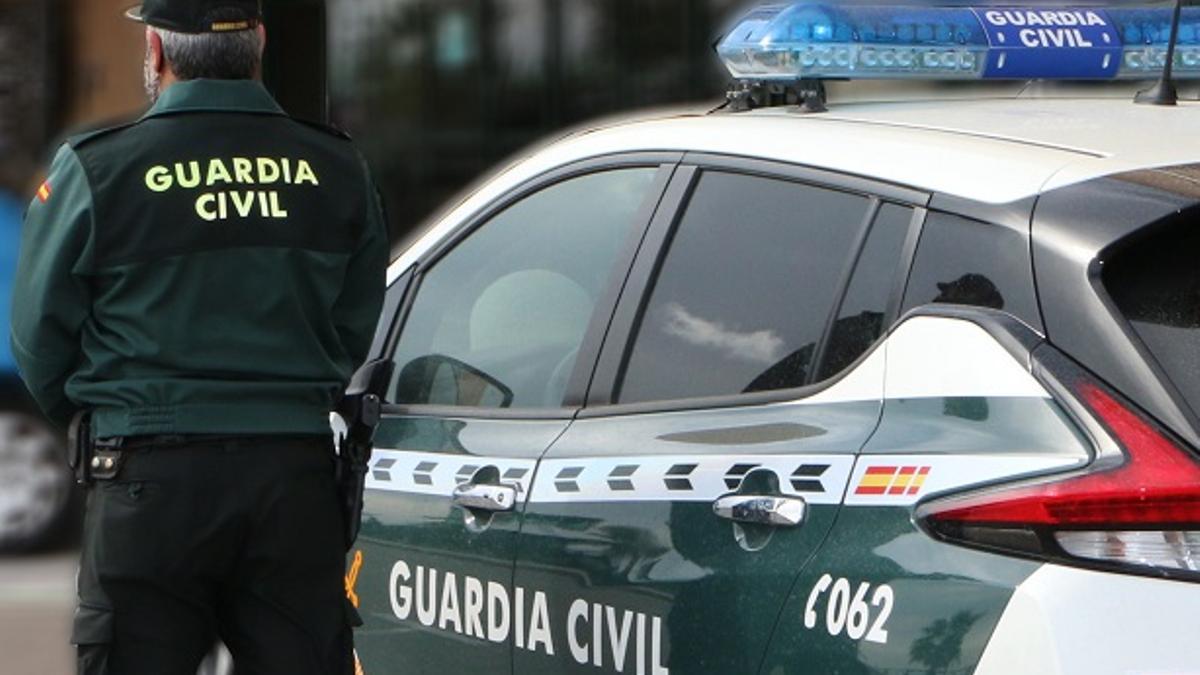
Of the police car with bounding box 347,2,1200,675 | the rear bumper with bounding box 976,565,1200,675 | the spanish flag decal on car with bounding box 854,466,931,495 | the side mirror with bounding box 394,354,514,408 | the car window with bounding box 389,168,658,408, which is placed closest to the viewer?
the rear bumper with bounding box 976,565,1200,675

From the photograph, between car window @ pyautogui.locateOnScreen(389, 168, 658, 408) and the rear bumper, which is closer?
the rear bumper

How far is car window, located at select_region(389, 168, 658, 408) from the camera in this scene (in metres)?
3.75

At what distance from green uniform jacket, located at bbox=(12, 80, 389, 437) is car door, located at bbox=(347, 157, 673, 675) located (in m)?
0.37

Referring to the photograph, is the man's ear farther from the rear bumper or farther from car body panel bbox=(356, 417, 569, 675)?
the rear bumper

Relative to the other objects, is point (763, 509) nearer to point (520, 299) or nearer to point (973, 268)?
point (973, 268)

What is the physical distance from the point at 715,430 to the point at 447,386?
0.89m

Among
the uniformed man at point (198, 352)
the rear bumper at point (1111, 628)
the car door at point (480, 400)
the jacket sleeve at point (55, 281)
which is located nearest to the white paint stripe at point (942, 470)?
the rear bumper at point (1111, 628)

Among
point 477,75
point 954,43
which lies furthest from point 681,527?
point 477,75

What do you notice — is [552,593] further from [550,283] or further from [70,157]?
[70,157]

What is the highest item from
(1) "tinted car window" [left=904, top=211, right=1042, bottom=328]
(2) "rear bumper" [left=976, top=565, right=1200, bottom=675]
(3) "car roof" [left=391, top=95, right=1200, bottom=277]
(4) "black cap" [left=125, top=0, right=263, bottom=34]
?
(4) "black cap" [left=125, top=0, right=263, bottom=34]

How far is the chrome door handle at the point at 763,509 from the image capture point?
9.86 feet

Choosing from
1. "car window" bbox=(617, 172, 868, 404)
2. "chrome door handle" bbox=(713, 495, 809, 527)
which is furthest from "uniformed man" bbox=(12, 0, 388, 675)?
"chrome door handle" bbox=(713, 495, 809, 527)

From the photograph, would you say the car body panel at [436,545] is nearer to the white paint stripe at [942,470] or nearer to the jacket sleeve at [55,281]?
the jacket sleeve at [55,281]

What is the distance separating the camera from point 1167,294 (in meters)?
2.81
